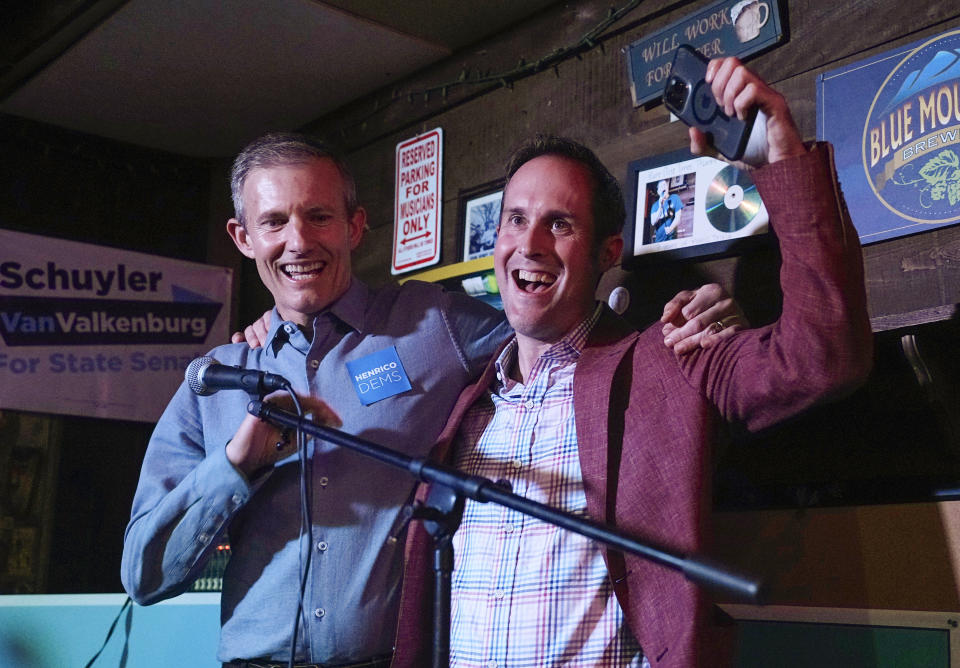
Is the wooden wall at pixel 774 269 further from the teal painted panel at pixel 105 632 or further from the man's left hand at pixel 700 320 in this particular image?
the teal painted panel at pixel 105 632

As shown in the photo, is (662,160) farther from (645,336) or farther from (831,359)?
(831,359)

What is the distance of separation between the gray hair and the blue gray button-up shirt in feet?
0.74

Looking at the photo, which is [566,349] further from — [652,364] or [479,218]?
[479,218]

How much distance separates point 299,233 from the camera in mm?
1872

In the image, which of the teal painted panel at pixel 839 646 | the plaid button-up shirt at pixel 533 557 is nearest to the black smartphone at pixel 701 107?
the plaid button-up shirt at pixel 533 557

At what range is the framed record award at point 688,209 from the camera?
2102 mm

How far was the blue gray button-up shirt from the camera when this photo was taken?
1.71 metres

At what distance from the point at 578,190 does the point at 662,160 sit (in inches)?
25.3

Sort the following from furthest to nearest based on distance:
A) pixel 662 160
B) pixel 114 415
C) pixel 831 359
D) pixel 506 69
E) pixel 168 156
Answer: pixel 168 156 → pixel 114 415 → pixel 506 69 → pixel 662 160 → pixel 831 359

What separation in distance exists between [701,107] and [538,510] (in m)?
0.65

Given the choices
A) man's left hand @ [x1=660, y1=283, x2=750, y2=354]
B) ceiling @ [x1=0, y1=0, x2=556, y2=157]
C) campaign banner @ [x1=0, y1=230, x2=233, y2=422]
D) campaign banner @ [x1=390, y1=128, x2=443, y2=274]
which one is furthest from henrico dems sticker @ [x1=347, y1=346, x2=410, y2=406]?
campaign banner @ [x1=0, y1=230, x2=233, y2=422]

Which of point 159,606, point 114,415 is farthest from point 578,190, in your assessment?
point 114,415

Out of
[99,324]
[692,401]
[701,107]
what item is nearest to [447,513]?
[692,401]

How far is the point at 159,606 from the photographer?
94.2 inches
